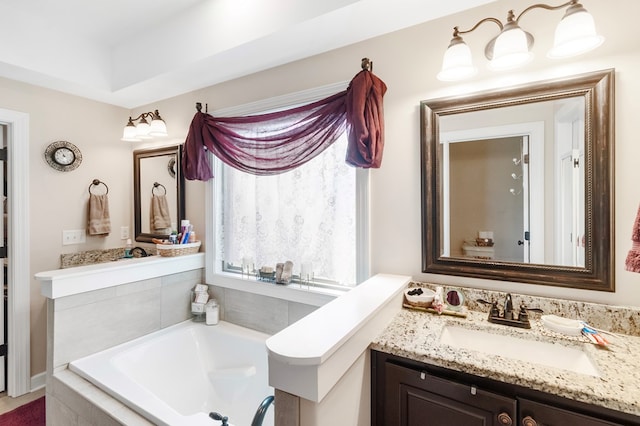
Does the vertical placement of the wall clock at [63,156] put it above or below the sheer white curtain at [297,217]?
above

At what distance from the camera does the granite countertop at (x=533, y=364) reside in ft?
2.86

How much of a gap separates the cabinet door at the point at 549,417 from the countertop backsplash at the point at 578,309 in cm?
57

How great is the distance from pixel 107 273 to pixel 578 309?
8.47ft

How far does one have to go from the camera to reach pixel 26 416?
2076 mm

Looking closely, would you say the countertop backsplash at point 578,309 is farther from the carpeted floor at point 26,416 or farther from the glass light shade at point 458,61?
the carpeted floor at point 26,416

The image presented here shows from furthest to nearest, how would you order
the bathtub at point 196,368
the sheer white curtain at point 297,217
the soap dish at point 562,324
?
the sheer white curtain at point 297,217
the bathtub at point 196,368
the soap dish at point 562,324

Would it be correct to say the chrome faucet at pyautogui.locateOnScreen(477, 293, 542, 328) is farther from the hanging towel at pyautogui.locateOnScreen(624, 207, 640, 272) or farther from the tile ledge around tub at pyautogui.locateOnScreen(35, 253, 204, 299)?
the tile ledge around tub at pyautogui.locateOnScreen(35, 253, 204, 299)

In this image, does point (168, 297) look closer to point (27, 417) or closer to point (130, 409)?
point (130, 409)

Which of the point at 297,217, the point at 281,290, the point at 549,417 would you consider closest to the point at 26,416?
the point at 281,290

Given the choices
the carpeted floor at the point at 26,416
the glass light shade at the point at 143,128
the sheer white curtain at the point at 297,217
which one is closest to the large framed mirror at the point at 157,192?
the glass light shade at the point at 143,128

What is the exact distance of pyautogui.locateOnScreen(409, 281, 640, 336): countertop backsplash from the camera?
4.08ft

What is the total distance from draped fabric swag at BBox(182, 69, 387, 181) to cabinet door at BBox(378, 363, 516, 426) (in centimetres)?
103

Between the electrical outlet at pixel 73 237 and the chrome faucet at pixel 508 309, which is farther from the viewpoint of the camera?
the electrical outlet at pixel 73 237

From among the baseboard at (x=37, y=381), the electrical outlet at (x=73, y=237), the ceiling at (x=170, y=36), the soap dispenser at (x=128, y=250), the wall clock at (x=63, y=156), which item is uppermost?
the ceiling at (x=170, y=36)
